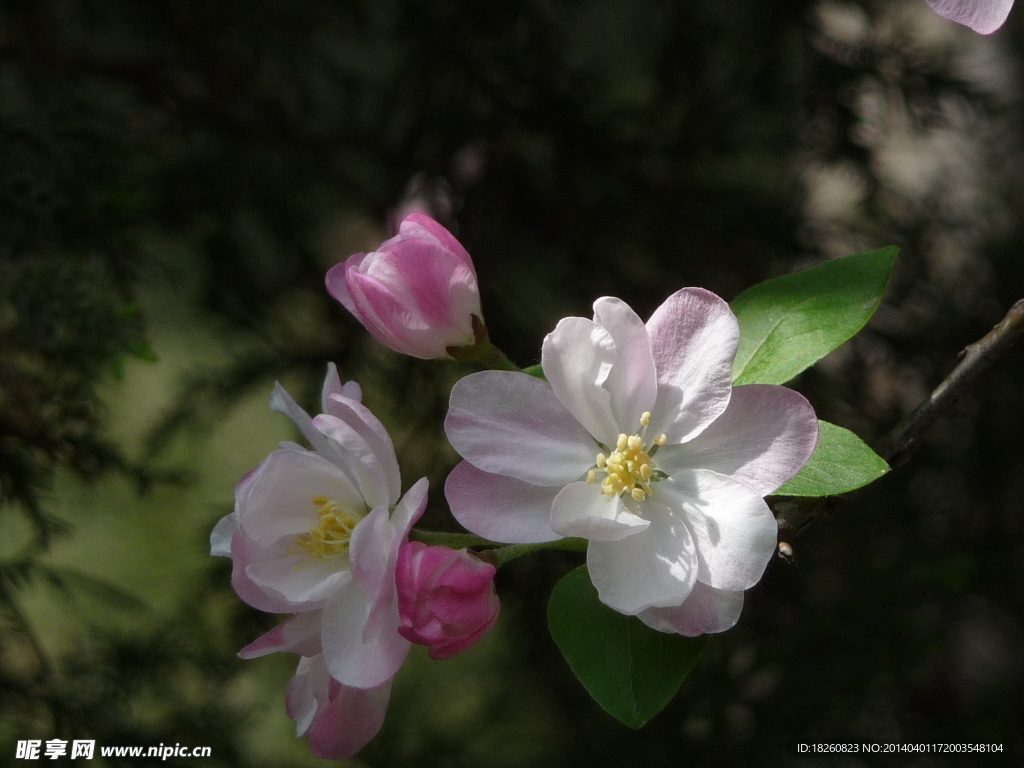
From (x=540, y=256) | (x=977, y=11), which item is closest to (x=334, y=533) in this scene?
(x=977, y=11)

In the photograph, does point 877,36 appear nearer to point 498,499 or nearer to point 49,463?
point 498,499

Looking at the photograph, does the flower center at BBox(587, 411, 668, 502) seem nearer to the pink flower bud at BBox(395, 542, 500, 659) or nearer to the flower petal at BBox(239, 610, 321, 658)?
the pink flower bud at BBox(395, 542, 500, 659)

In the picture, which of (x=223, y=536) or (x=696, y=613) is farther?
(x=223, y=536)

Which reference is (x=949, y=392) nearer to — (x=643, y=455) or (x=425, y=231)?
(x=643, y=455)

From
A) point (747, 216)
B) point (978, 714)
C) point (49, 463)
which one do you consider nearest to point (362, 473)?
point (49, 463)

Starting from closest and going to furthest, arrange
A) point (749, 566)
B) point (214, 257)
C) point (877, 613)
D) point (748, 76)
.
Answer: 1. point (749, 566)
2. point (877, 613)
3. point (214, 257)
4. point (748, 76)

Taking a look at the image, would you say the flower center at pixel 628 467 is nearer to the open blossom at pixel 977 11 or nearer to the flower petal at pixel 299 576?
the flower petal at pixel 299 576
